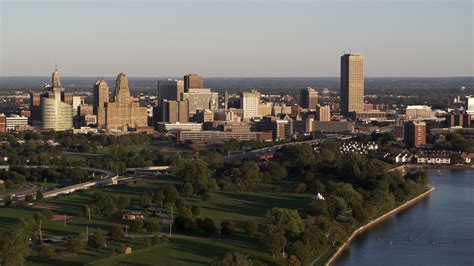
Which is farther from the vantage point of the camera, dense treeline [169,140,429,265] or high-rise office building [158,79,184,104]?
high-rise office building [158,79,184,104]

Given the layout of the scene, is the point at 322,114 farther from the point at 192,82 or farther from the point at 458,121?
the point at 192,82

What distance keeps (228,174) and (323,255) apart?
7.81 m

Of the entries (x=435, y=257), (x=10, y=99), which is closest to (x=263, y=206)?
(x=435, y=257)

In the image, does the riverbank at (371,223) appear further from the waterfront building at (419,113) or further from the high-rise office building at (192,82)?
the high-rise office building at (192,82)

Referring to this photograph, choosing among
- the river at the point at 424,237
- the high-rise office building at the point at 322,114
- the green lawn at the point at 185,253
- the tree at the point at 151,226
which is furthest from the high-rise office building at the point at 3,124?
the green lawn at the point at 185,253

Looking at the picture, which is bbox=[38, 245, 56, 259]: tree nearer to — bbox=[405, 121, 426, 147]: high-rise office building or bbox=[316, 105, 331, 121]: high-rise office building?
bbox=[405, 121, 426, 147]: high-rise office building

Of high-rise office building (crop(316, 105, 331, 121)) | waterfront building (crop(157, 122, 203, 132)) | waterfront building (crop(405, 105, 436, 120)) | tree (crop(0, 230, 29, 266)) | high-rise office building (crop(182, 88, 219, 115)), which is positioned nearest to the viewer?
tree (crop(0, 230, 29, 266))

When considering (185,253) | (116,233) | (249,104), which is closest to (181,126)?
(249,104)

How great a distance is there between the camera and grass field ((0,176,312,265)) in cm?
1134

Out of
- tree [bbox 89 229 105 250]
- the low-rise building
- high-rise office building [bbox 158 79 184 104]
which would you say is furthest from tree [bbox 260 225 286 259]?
high-rise office building [bbox 158 79 184 104]

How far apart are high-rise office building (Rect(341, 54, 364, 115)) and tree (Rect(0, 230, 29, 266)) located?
103 feet

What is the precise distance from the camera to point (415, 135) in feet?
91.6

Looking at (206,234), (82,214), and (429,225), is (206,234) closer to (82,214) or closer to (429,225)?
(82,214)

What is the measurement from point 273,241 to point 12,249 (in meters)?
3.04
